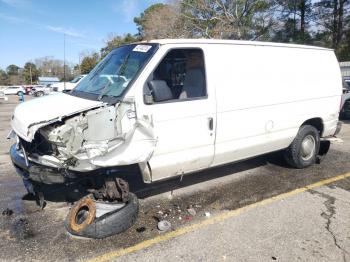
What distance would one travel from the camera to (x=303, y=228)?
407 cm

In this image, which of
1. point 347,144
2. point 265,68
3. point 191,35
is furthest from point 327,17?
point 265,68

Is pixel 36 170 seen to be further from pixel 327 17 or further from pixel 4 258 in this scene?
pixel 327 17

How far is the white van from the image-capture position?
3906mm

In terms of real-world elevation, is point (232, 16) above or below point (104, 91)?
above

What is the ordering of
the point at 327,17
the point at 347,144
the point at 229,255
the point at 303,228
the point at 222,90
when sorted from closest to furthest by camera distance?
1. the point at 229,255
2. the point at 303,228
3. the point at 222,90
4. the point at 347,144
5. the point at 327,17

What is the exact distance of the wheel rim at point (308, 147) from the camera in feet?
20.6

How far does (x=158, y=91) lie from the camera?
4.20m

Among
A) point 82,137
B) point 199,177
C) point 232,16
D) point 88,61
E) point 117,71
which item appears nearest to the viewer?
point 82,137

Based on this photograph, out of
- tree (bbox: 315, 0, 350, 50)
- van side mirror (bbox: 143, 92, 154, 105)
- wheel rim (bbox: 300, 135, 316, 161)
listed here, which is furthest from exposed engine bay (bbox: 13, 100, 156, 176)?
tree (bbox: 315, 0, 350, 50)

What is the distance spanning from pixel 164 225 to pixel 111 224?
2.08 feet

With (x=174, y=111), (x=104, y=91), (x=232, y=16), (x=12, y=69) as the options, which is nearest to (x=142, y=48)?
(x=104, y=91)

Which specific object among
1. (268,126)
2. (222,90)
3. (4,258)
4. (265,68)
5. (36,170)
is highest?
(265,68)

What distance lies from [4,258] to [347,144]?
7777 millimetres

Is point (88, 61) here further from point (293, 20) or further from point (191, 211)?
point (191, 211)
